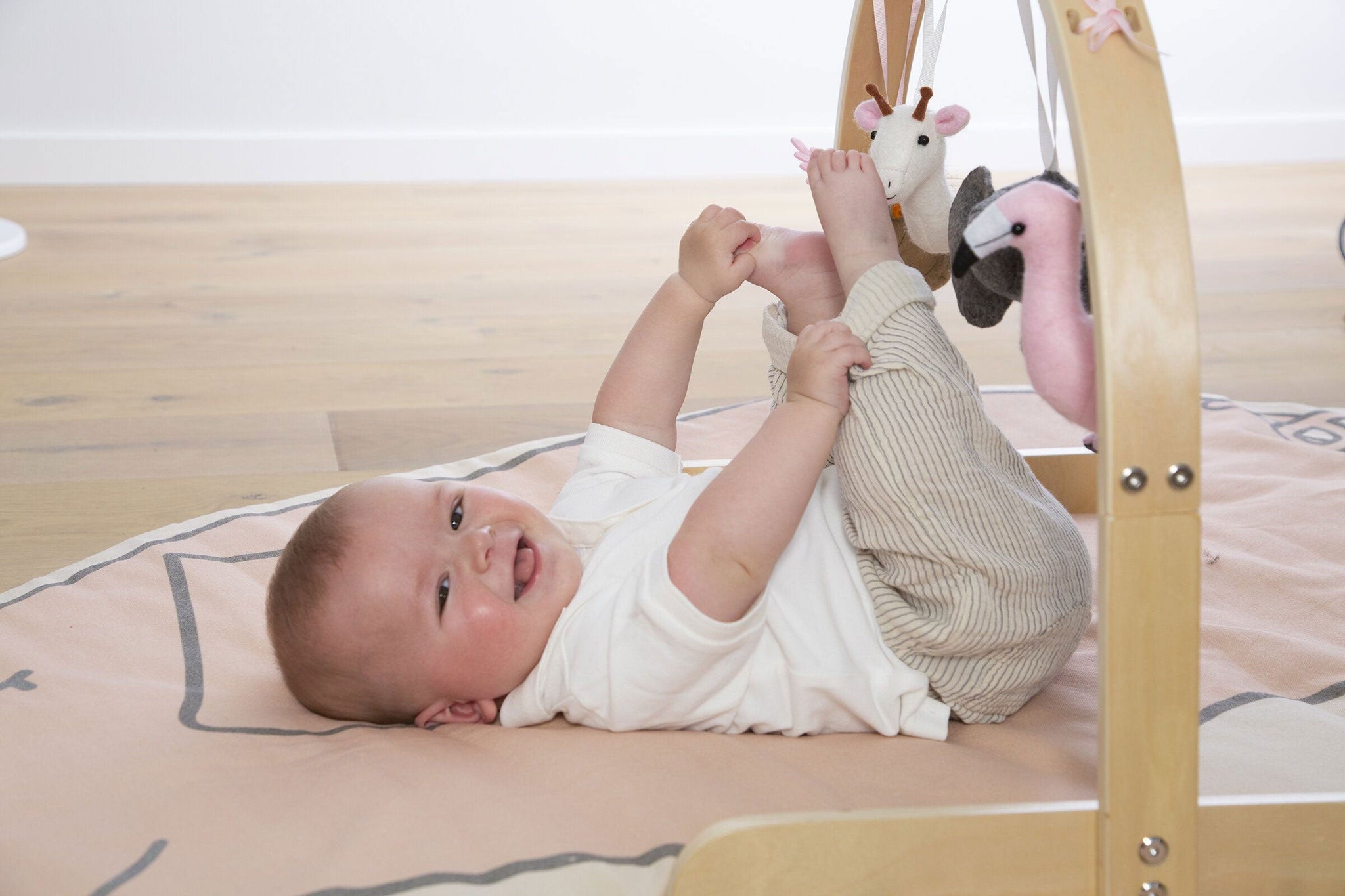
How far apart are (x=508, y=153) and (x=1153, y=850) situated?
2613mm

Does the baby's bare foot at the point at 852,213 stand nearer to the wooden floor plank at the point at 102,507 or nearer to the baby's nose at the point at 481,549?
the baby's nose at the point at 481,549

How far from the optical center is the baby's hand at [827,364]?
799 millimetres

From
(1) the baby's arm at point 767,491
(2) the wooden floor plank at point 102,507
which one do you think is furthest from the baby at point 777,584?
(2) the wooden floor plank at point 102,507

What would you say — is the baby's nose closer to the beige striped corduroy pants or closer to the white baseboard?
the beige striped corduroy pants

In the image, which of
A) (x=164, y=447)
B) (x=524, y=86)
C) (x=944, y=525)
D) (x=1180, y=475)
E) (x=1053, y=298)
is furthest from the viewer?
(x=524, y=86)

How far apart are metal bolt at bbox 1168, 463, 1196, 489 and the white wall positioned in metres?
2.58

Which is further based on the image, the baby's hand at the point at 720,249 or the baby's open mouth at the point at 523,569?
the baby's hand at the point at 720,249

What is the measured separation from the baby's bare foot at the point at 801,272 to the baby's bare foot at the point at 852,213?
53 mm

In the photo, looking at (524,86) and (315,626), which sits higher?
(524,86)

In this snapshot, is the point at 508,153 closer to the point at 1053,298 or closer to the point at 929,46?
the point at 929,46

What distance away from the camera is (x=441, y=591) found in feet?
2.65


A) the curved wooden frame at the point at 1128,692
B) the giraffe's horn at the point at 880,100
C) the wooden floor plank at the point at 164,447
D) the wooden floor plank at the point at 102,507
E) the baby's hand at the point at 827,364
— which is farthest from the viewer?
the wooden floor plank at the point at 164,447

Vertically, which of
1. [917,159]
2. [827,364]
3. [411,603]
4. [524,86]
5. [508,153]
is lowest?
[411,603]

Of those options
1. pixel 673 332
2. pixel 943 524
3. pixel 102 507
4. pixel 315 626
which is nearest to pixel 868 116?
pixel 673 332
